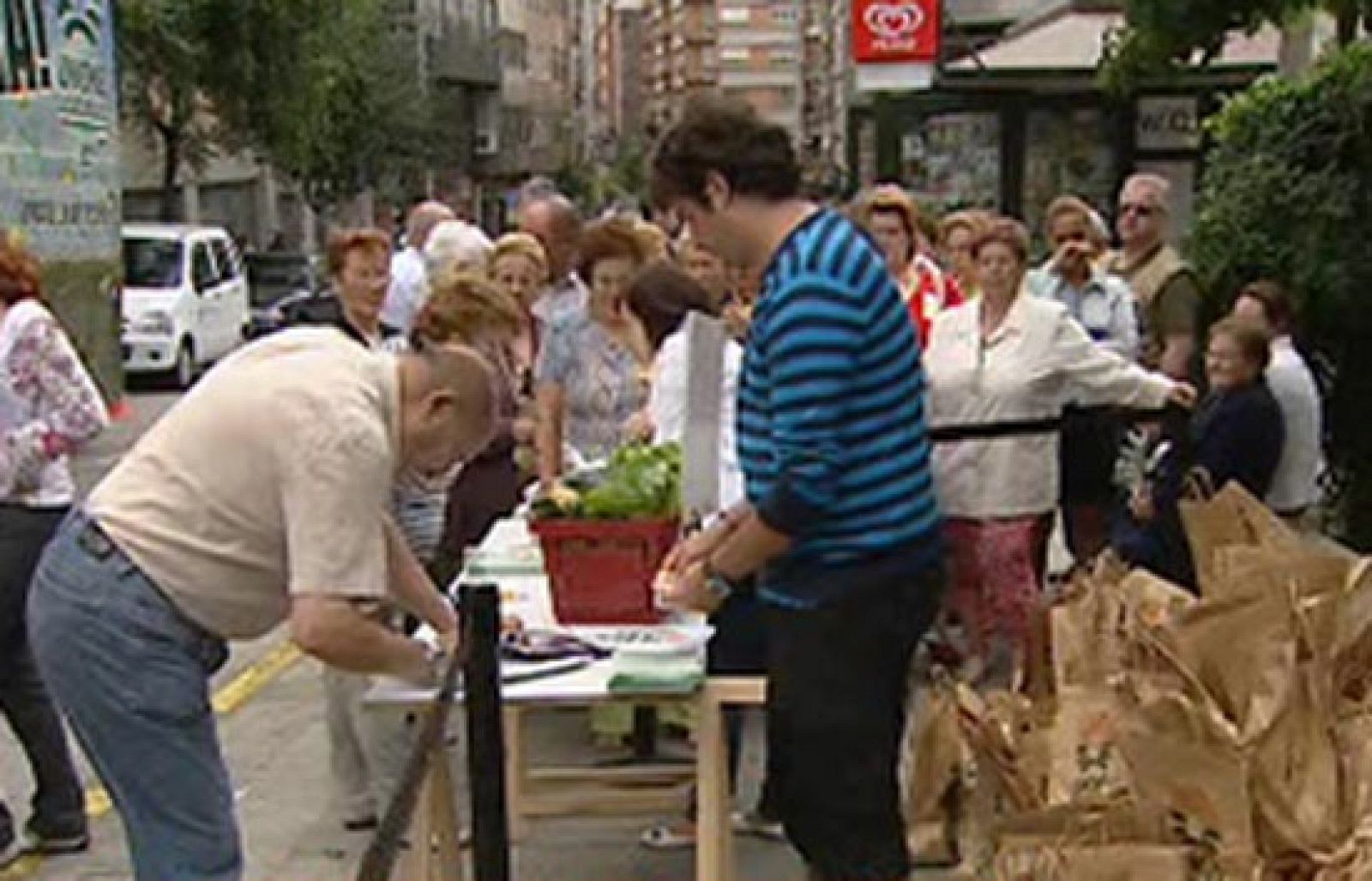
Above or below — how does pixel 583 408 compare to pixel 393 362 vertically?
below

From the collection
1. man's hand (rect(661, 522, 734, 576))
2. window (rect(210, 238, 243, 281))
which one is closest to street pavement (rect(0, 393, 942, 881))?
man's hand (rect(661, 522, 734, 576))

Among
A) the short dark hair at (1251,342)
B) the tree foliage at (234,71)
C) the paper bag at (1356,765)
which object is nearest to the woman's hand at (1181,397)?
the short dark hair at (1251,342)

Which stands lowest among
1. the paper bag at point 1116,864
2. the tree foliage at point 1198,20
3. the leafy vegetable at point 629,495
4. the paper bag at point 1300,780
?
the paper bag at point 1116,864

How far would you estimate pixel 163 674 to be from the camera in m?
3.11

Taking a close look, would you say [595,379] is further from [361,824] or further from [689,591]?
[689,591]

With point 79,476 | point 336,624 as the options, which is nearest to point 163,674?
point 336,624

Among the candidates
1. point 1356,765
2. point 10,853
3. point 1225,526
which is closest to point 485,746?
point 1356,765

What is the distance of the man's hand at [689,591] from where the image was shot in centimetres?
357

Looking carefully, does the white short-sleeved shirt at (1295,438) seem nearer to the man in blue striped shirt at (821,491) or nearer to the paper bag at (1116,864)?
the man in blue striped shirt at (821,491)

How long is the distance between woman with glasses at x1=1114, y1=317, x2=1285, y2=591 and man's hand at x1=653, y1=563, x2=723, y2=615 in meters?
2.64

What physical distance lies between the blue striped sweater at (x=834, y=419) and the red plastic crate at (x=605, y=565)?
0.48m

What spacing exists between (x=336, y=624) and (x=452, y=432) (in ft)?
1.17

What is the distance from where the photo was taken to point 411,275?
9.16 meters

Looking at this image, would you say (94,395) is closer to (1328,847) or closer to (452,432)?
(452,432)
